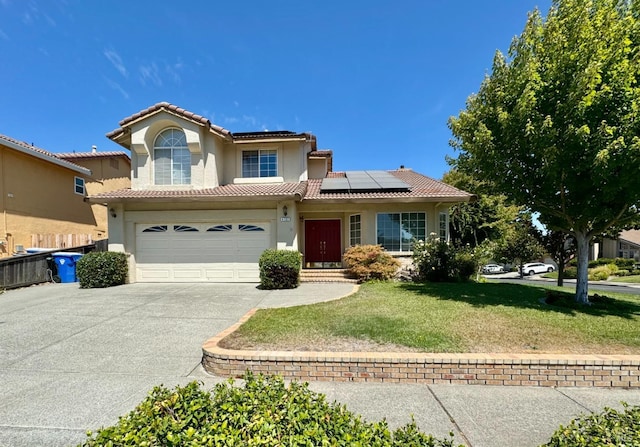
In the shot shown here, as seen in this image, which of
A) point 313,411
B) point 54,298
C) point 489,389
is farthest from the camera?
point 54,298

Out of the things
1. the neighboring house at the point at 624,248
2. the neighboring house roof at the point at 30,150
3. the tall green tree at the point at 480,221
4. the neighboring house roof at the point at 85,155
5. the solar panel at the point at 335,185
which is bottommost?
the neighboring house at the point at 624,248

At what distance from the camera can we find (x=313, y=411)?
227 centimetres

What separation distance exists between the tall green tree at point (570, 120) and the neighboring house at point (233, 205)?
12.6 feet

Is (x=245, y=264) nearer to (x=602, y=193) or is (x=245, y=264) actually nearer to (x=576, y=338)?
(x=576, y=338)

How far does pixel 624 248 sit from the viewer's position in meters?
34.3

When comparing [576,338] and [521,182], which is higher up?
[521,182]

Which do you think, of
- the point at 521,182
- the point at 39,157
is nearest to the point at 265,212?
the point at 521,182

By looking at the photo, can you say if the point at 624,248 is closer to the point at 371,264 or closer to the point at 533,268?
the point at 533,268

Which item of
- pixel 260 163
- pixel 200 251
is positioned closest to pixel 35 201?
pixel 200 251

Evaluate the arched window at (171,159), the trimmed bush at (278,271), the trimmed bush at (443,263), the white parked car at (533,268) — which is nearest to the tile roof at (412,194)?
the trimmed bush at (443,263)

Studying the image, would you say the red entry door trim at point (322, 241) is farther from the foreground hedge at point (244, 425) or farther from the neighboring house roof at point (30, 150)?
the neighboring house roof at point (30, 150)

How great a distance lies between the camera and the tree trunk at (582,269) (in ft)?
24.6

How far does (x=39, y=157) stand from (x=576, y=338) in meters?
20.0

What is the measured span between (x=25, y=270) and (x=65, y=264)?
1.16 metres
